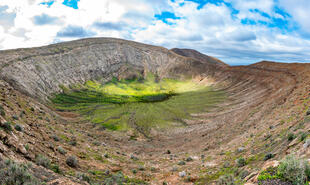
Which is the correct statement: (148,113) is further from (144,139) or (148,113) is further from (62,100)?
(62,100)

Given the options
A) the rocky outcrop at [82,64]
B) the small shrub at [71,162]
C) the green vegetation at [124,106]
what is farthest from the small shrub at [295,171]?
the rocky outcrop at [82,64]

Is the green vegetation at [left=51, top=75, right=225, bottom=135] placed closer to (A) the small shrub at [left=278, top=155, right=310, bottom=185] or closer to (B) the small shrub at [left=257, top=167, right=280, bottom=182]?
(B) the small shrub at [left=257, top=167, right=280, bottom=182]

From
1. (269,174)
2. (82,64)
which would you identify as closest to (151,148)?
(269,174)

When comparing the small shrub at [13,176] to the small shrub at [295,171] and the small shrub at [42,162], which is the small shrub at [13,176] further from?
the small shrub at [295,171]

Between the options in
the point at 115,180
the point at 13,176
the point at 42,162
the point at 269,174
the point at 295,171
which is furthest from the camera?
the point at 115,180

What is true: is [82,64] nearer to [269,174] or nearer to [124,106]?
[124,106]

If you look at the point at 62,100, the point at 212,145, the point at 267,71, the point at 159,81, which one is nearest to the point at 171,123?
the point at 212,145
